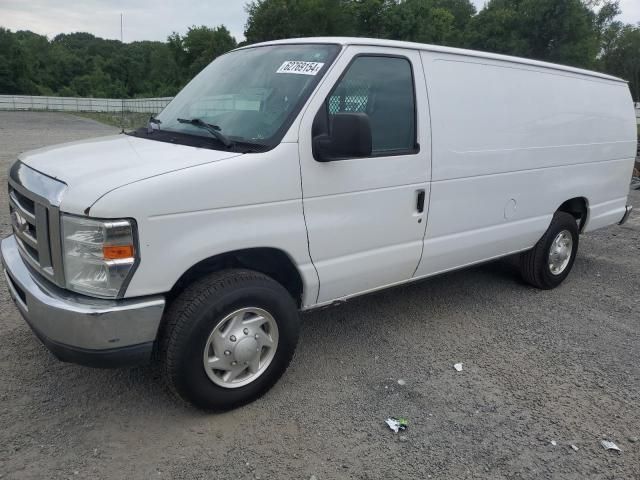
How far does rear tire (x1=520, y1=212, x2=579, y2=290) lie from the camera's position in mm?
5219

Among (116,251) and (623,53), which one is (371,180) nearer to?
(116,251)

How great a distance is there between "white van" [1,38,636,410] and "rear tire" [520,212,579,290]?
62cm

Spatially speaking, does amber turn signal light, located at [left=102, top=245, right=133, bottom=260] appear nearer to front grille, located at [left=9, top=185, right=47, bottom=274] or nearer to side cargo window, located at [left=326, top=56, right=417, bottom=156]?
front grille, located at [left=9, top=185, right=47, bottom=274]

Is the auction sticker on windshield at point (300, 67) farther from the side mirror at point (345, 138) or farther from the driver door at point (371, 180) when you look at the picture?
the side mirror at point (345, 138)

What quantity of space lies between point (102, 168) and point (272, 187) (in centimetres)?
92

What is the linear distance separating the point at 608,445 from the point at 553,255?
2641 millimetres

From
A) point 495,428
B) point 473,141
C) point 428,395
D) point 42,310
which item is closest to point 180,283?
point 42,310

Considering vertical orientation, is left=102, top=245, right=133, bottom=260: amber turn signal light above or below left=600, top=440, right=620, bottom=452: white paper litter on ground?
above

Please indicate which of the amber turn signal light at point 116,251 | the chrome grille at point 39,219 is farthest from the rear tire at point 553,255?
the chrome grille at point 39,219

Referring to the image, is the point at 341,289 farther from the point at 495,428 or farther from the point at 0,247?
the point at 0,247

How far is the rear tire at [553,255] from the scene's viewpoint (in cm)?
522

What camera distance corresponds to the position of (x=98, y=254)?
2.60 metres

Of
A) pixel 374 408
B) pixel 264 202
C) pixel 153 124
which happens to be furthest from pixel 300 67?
pixel 374 408

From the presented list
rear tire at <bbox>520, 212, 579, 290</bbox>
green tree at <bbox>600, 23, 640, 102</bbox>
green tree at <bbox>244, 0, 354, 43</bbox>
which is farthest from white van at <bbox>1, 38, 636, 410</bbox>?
green tree at <bbox>600, 23, 640, 102</bbox>
